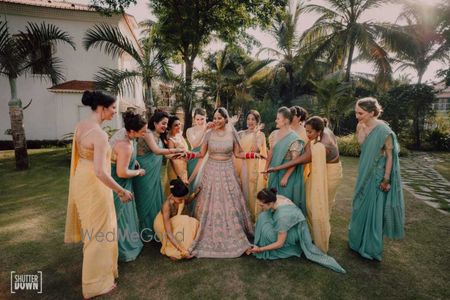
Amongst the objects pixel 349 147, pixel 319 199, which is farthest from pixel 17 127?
pixel 349 147

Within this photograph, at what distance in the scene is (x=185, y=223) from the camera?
3.47 meters

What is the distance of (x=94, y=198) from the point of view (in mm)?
2604

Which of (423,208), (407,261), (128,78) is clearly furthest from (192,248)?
(128,78)

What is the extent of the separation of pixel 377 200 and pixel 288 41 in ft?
49.2

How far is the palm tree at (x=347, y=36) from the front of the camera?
1340 cm

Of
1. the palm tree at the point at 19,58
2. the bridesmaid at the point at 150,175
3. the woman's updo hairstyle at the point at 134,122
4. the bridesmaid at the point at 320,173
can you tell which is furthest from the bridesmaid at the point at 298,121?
the palm tree at the point at 19,58

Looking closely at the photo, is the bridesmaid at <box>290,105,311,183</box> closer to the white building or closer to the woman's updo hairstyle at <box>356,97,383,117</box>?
the woman's updo hairstyle at <box>356,97,383,117</box>

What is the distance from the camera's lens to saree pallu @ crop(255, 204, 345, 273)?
3.32 meters

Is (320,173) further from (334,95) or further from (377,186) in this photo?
(334,95)

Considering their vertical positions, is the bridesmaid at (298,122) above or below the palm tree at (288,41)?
below

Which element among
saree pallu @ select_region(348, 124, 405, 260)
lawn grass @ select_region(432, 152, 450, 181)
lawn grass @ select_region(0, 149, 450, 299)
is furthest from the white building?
lawn grass @ select_region(432, 152, 450, 181)

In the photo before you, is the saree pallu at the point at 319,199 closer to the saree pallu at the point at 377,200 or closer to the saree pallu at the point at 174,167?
the saree pallu at the point at 377,200

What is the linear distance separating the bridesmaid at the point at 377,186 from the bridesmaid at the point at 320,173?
0.38 metres

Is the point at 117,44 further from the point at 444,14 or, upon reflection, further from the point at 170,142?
the point at 444,14
